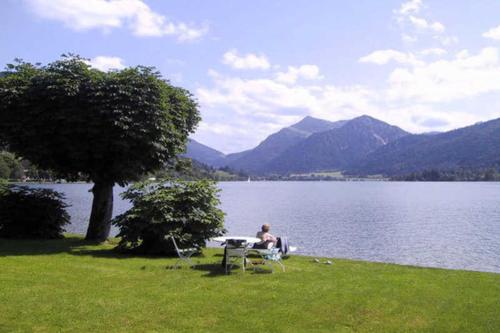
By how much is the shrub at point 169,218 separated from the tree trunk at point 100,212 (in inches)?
113

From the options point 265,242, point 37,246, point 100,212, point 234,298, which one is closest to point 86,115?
point 100,212

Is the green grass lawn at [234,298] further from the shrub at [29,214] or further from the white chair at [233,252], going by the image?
the shrub at [29,214]

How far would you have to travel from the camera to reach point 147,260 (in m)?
17.0

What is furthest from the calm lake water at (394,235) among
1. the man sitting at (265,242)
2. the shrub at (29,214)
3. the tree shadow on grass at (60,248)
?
the shrub at (29,214)

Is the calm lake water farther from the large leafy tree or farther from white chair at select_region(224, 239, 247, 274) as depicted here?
Answer: white chair at select_region(224, 239, 247, 274)

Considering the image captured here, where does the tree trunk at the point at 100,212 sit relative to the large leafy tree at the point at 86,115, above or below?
below

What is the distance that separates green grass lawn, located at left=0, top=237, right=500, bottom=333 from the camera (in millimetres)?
9258

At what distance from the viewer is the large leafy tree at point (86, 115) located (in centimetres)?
1903

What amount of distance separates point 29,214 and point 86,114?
6.74m

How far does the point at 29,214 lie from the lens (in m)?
22.3

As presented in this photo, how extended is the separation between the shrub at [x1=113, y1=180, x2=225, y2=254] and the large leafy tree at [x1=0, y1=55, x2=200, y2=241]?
6.83 feet

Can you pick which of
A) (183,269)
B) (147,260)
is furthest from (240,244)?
(147,260)

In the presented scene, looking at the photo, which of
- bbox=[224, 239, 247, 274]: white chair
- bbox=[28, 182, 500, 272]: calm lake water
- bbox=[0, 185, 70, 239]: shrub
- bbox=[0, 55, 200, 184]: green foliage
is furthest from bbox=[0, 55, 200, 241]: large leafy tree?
bbox=[28, 182, 500, 272]: calm lake water

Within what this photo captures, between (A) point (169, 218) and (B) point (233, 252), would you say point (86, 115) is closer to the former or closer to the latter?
(A) point (169, 218)
